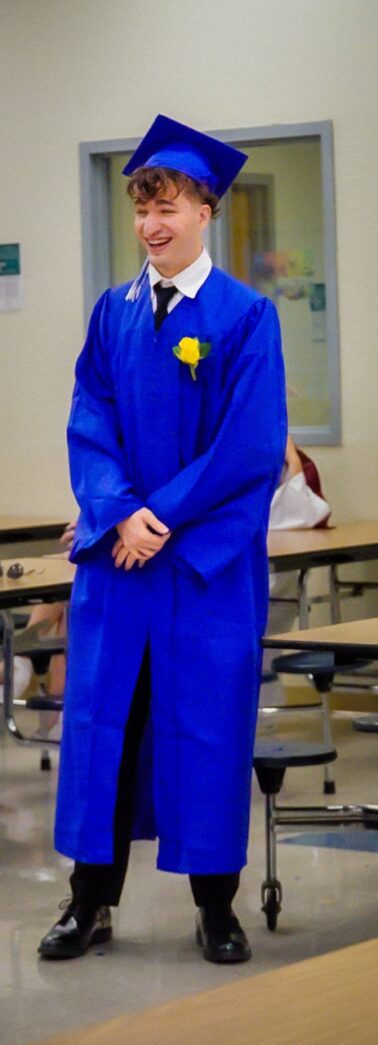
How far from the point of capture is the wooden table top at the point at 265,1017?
0.94 metres

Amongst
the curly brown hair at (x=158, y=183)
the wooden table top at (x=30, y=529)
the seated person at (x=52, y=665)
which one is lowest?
the seated person at (x=52, y=665)

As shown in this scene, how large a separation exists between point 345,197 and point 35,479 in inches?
75.1

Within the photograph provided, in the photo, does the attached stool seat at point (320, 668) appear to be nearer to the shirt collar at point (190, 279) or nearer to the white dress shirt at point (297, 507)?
the white dress shirt at point (297, 507)

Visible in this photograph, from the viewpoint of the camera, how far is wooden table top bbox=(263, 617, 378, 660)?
329 cm

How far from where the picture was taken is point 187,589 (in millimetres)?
3516

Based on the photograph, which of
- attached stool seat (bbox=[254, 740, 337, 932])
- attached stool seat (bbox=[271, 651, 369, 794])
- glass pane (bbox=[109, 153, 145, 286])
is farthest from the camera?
glass pane (bbox=[109, 153, 145, 286])

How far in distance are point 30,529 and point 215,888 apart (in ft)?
11.2

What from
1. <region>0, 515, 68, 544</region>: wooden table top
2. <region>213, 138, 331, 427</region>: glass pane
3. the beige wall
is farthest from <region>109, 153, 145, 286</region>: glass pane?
<region>0, 515, 68, 544</region>: wooden table top

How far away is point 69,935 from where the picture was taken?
364cm

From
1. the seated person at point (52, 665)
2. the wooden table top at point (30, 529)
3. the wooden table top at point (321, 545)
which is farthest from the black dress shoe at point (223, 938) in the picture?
the wooden table top at point (30, 529)

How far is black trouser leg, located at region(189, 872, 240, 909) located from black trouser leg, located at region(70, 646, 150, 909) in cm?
16

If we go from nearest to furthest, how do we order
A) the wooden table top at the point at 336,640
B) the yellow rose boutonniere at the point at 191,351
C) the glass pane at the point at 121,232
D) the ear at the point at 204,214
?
the wooden table top at the point at 336,640
the yellow rose boutonniere at the point at 191,351
the ear at the point at 204,214
the glass pane at the point at 121,232

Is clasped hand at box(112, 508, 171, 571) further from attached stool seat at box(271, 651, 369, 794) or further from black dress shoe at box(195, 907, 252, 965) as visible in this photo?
attached stool seat at box(271, 651, 369, 794)

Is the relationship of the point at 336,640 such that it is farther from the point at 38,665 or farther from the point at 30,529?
the point at 30,529
